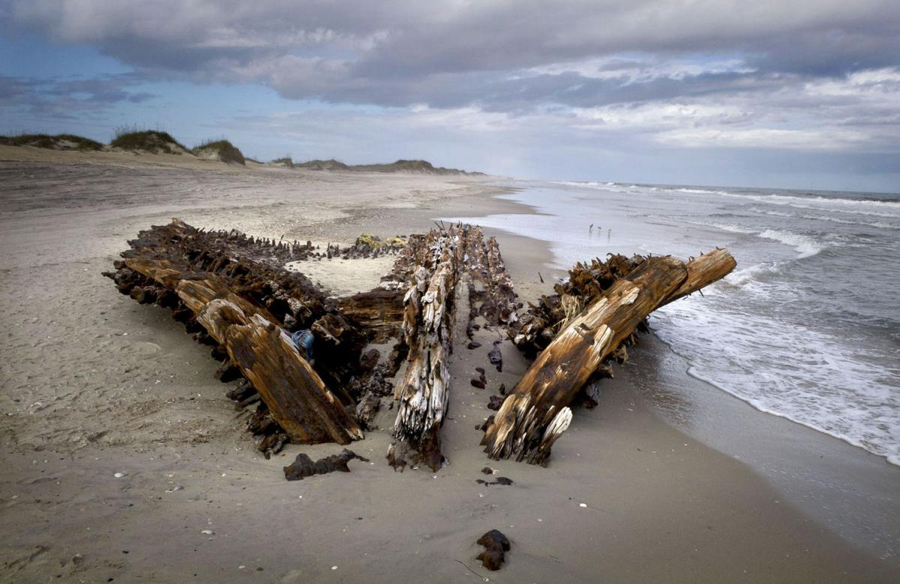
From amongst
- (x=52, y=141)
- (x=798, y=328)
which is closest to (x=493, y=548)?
(x=798, y=328)

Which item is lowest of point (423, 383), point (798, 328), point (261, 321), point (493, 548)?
point (798, 328)

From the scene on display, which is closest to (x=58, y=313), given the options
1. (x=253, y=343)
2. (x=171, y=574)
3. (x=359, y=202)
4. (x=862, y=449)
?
(x=253, y=343)

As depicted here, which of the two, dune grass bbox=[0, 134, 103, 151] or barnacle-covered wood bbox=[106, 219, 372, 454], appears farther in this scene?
dune grass bbox=[0, 134, 103, 151]

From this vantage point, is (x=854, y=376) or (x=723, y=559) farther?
(x=854, y=376)

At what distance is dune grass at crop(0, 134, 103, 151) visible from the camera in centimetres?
2206

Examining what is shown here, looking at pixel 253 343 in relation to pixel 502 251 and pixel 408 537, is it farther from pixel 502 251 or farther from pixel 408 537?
pixel 502 251

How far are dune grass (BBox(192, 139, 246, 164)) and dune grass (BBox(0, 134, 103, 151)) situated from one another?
26.2 ft

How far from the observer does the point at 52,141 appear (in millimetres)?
24109

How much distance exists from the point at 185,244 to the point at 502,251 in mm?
6996

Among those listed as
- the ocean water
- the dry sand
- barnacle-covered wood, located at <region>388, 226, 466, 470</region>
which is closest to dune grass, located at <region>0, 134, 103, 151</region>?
the ocean water

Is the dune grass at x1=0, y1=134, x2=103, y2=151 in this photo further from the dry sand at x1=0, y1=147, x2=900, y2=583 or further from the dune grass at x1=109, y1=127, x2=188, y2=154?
the dry sand at x1=0, y1=147, x2=900, y2=583

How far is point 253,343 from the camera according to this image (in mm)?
3465

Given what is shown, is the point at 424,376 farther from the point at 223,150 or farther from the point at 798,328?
the point at 223,150

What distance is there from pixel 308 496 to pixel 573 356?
7.14 ft
